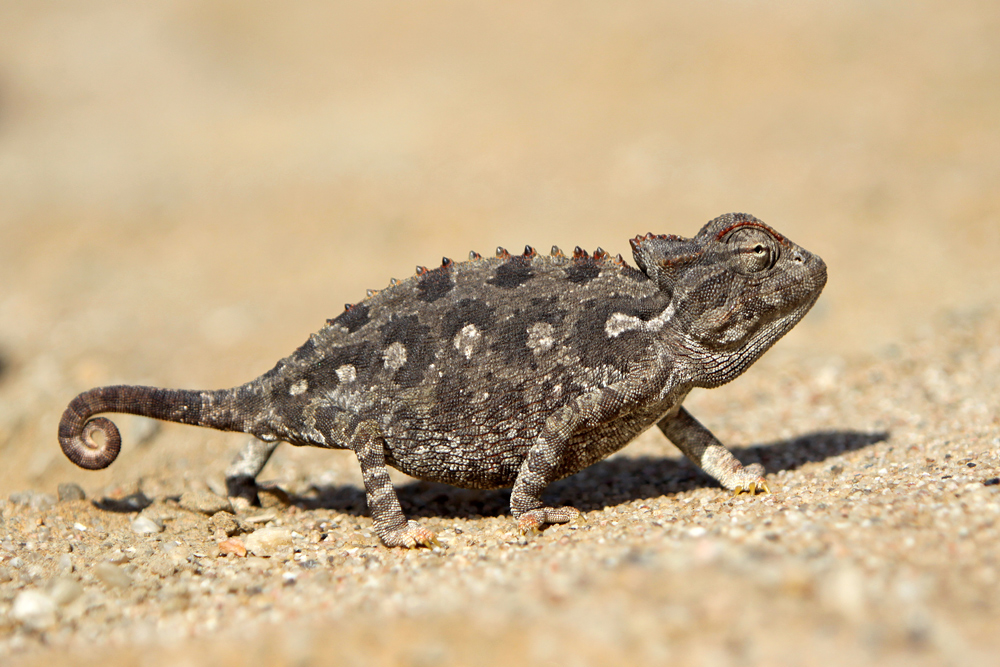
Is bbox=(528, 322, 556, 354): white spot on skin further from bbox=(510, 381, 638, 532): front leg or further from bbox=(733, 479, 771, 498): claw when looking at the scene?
bbox=(733, 479, 771, 498): claw

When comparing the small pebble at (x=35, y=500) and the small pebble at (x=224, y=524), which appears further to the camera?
the small pebble at (x=35, y=500)

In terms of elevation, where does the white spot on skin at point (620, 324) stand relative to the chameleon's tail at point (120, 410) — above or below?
above

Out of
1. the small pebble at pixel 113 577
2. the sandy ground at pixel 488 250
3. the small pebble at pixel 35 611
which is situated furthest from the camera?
the small pebble at pixel 113 577

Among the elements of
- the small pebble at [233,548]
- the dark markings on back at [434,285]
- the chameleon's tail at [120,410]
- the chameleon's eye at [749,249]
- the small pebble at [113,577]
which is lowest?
the small pebble at [113,577]

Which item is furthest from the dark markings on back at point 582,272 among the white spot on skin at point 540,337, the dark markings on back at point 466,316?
the dark markings on back at point 466,316

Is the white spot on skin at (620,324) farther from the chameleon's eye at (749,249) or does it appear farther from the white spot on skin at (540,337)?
the chameleon's eye at (749,249)

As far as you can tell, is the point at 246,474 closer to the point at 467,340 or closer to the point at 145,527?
the point at 145,527
